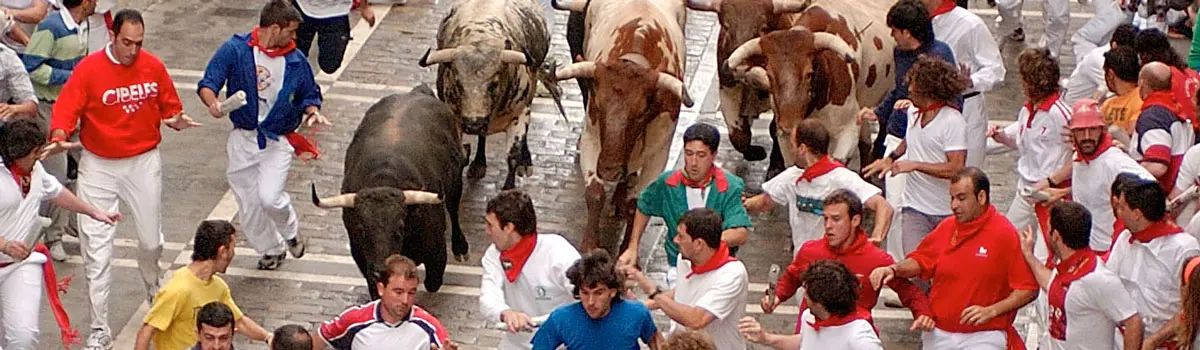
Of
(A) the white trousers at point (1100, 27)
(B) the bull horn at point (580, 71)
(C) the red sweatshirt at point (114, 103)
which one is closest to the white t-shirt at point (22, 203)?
(C) the red sweatshirt at point (114, 103)

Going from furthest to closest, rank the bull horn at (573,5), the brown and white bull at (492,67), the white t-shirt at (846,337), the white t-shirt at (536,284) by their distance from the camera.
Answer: the bull horn at (573,5)
the brown and white bull at (492,67)
the white t-shirt at (536,284)
the white t-shirt at (846,337)

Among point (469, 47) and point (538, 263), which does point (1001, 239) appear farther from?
point (469, 47)

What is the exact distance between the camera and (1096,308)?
33.7ft

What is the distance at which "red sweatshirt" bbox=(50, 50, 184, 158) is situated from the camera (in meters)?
12.7

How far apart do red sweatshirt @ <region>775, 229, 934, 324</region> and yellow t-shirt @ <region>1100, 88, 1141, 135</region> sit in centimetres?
245

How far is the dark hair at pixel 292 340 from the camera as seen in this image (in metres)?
9.50

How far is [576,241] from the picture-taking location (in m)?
15.2

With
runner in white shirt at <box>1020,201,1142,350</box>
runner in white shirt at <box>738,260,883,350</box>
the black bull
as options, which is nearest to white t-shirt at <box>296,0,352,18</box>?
the black bull

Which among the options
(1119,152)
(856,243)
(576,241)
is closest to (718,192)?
(856,243)

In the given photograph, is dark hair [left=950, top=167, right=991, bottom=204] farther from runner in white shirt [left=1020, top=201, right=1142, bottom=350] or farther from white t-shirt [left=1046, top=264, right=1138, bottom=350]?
white t-shirt [left=1046, top=264, right=1138, bottom=350]

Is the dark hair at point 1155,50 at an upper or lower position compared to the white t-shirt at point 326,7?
upper

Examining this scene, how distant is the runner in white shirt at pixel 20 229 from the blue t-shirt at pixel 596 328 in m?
3.39

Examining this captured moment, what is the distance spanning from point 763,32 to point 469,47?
7.33ft

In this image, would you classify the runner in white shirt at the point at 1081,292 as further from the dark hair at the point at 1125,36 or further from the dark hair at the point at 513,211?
the dark hair at the point at 1125,36
